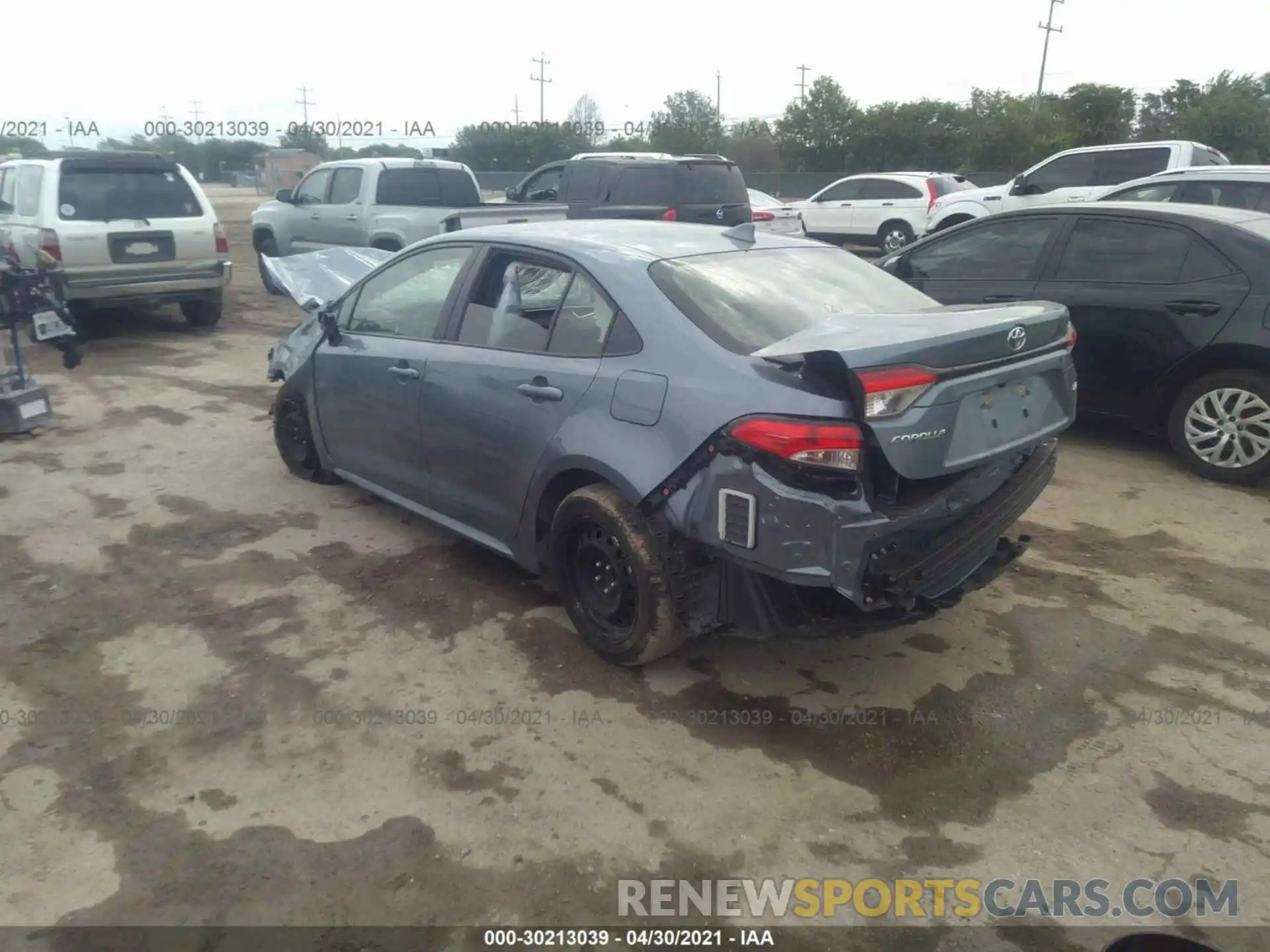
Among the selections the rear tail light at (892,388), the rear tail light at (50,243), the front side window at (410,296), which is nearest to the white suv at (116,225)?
the rear tail light at (50,243)

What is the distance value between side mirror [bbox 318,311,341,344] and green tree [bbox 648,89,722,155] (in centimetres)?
4634

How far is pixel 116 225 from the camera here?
31.0ft

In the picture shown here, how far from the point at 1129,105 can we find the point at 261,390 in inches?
1629

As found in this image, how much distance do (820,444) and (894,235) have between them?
1646cm

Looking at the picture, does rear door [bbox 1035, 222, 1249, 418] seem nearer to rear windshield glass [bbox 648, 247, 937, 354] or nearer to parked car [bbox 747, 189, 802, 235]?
rear windshield glass [bbox 648, 247, 937, 354]

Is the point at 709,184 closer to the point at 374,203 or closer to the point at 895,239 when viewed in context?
the point at 374,203

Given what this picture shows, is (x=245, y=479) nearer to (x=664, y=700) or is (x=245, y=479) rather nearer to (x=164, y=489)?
(x=164, y=489)

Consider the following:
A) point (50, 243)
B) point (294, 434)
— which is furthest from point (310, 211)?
point (294, 434)

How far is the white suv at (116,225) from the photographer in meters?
9.24

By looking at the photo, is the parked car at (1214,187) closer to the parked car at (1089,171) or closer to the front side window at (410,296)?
the parked car at (1089,171)

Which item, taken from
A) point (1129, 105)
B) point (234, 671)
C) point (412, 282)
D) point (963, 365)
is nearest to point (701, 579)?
point (963, 365)

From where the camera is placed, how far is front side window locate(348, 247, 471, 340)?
4.52m

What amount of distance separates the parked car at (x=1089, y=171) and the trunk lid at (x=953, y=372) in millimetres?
11140

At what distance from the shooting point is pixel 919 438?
3072mm
